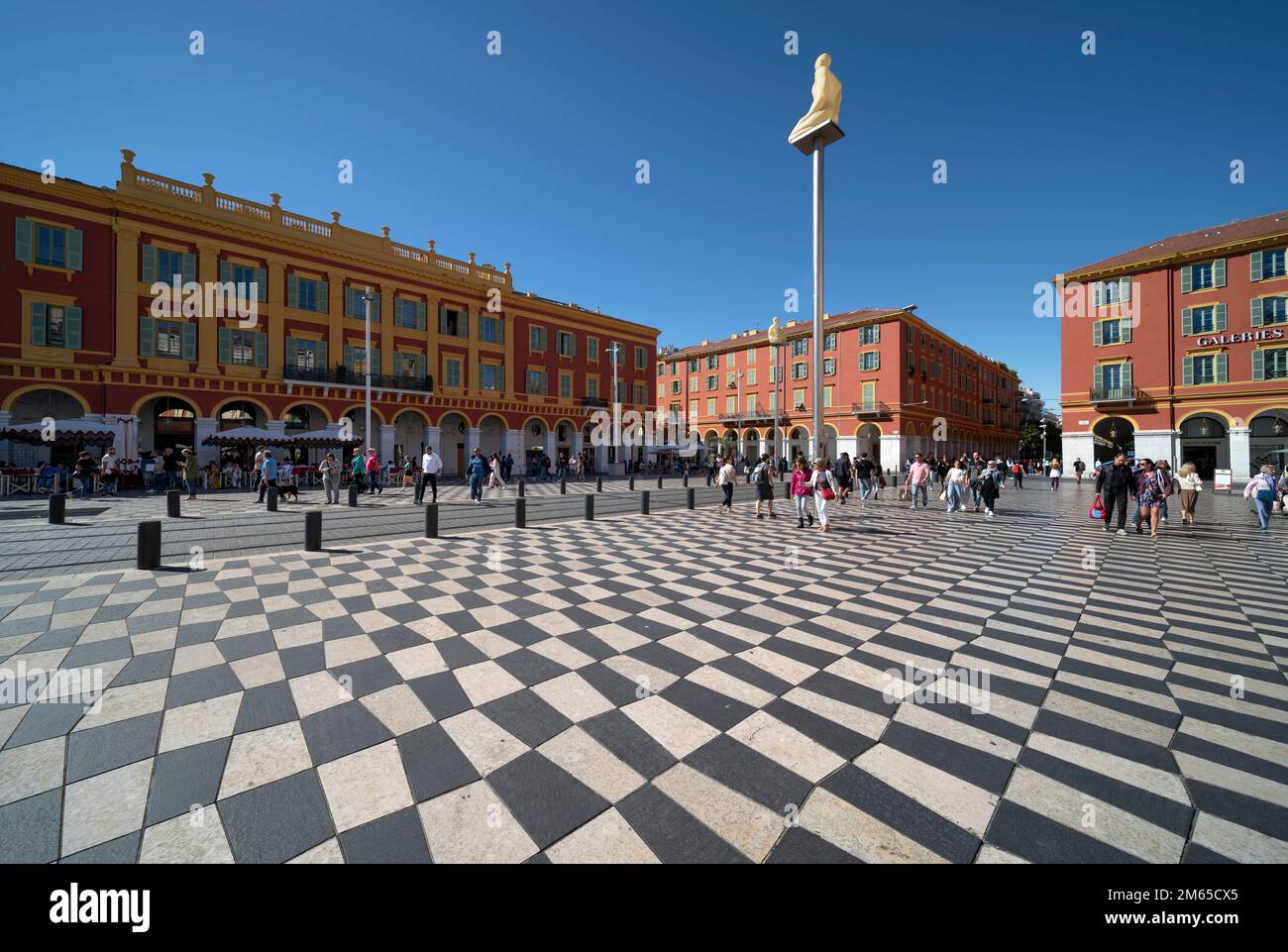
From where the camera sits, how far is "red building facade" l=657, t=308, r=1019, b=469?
124ft

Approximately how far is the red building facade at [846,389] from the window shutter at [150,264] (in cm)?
3175

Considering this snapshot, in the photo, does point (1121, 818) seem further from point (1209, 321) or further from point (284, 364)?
point (1209, 321)

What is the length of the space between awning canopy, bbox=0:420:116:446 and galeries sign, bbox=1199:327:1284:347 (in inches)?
2107

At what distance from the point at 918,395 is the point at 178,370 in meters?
47.2

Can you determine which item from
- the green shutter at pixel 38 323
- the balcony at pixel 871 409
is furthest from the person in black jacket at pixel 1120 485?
the green shutter at pixel 38 323

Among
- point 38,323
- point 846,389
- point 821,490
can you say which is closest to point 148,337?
point 38,323

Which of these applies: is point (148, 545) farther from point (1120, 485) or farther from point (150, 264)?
point (150, 264)

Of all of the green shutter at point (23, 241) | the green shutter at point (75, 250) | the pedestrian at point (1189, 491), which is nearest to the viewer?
the pedestrian at point (1189, 491)

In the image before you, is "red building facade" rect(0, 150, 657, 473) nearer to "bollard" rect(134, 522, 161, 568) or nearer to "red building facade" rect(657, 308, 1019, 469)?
"bollard" rect(134, 522, 161, 568)

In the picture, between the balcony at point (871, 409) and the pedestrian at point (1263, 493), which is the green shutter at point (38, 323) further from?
the balcony at point (871, 409)

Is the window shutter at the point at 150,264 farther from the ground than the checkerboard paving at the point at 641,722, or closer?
farther from the ground

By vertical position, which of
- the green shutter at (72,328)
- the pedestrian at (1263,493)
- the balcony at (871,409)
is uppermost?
the green shutter at (72,328)

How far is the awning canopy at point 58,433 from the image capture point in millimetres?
16734

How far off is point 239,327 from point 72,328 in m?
5.35
